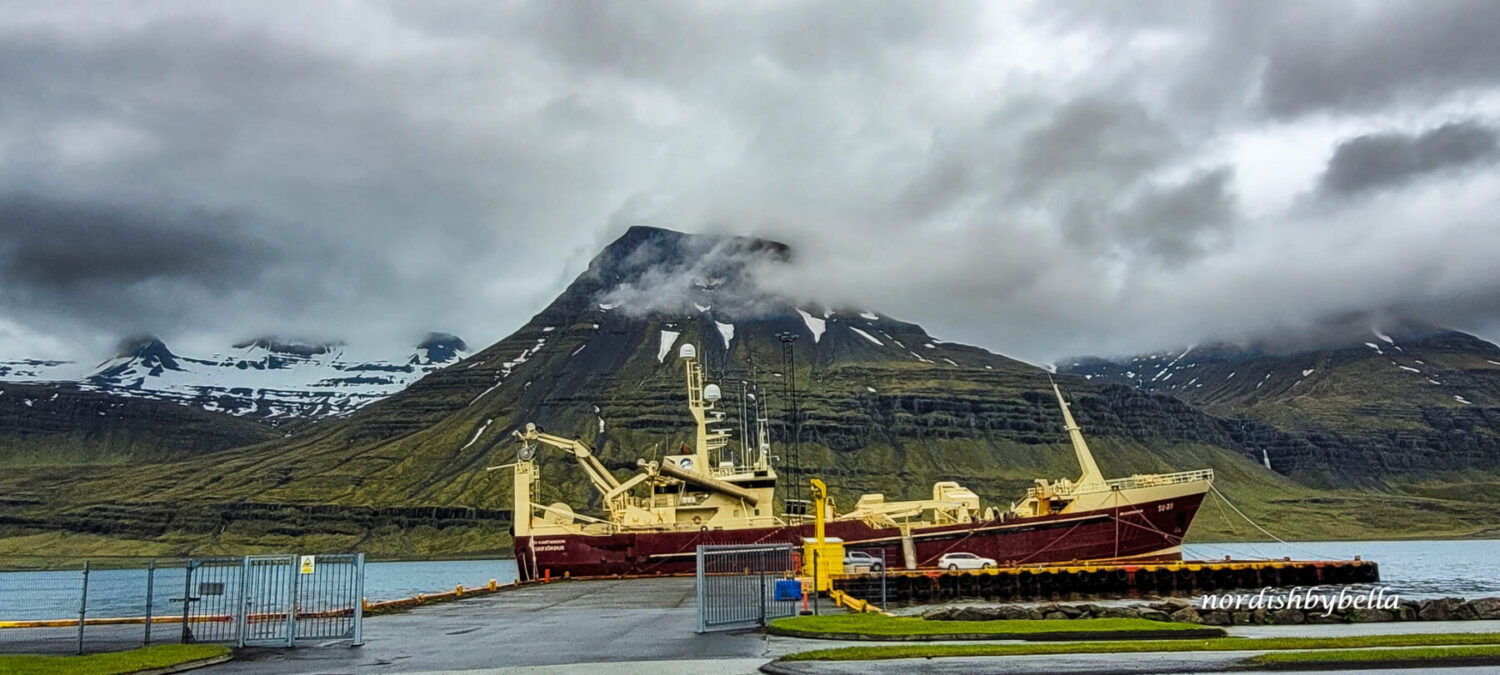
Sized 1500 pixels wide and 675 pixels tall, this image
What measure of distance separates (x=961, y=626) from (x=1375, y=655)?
30.0 feet

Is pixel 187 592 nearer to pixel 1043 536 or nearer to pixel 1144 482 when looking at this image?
pixel 1043 536

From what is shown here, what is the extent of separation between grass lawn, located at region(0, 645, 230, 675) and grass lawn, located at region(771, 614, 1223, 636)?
12896mm

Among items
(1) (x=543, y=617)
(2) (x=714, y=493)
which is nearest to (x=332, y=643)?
(1) (x=543, y=617)

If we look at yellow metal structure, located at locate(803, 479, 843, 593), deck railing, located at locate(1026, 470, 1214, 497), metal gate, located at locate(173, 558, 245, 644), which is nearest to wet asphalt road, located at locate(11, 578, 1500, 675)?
metal gate, located at locate(173, 558, 245, 644)

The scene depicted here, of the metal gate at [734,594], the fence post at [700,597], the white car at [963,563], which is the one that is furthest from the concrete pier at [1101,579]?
the fence post at [700,597]

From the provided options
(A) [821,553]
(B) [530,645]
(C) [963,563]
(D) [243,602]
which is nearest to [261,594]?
(D) [243,602]

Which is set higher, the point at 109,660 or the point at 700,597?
the point at 700,597

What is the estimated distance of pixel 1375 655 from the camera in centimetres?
1905

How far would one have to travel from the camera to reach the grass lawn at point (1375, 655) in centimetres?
1853

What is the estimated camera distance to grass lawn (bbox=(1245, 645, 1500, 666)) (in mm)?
18531

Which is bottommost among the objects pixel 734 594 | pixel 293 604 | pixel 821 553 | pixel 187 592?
pixel 734 594

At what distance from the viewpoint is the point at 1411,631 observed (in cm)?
2561

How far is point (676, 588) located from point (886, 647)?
111 ft

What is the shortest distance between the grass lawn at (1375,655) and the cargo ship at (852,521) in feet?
124
